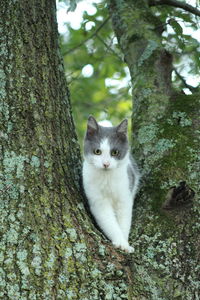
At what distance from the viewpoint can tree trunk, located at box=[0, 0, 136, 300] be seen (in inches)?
95.7

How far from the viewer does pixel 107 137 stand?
3742mm

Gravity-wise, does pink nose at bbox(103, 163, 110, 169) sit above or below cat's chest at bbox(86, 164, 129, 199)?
above

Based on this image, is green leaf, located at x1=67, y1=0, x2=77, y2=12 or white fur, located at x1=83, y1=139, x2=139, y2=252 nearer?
white fur, located at x1=83, y1=139, x2=139, y2=252

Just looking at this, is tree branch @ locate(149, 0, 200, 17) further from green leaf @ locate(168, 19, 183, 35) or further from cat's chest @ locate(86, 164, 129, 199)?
cat's chest @ locate(86, 164, 129, 199)

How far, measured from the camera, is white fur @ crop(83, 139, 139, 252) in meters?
3.34

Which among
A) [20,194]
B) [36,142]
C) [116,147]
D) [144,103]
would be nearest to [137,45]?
[144,103]

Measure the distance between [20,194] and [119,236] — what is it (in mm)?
873

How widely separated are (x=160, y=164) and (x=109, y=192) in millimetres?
511

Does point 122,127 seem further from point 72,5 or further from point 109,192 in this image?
point 72,5

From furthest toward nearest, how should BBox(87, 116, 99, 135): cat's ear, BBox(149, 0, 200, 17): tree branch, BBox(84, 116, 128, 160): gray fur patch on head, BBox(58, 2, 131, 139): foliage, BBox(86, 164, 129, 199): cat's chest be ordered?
BBox(58, 2, 131, 139): foliage, BBox(149, 0, 200, 17): tree branch, BBox(87, 116, 99, 135): cat's ear, BBox(84, 116, 128, 160): gray fur patch on head, BBox(86, 164, 129, 199): cat's chest

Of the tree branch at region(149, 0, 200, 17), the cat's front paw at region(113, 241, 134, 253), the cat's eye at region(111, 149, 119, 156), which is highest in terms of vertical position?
the tree branch at region(149, 0, 200, 17)

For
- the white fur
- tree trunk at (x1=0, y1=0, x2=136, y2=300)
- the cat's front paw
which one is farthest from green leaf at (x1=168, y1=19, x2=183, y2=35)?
the cat's front paw

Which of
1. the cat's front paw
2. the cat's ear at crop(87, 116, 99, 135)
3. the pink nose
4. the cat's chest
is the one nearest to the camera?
the cat's front paw

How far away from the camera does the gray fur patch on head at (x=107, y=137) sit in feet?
12.1
